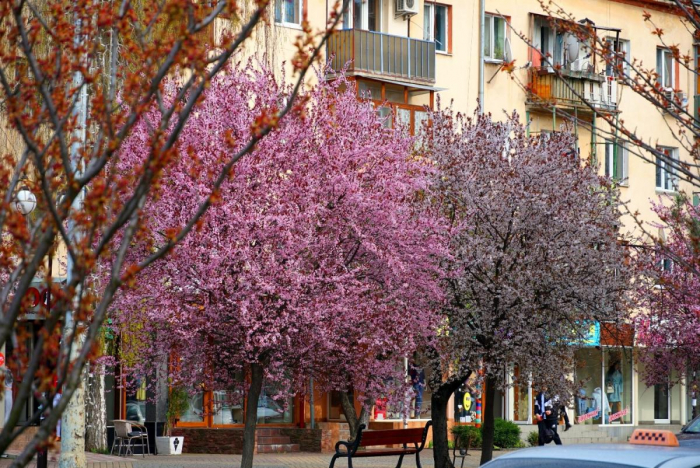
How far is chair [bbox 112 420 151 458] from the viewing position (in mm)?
28406

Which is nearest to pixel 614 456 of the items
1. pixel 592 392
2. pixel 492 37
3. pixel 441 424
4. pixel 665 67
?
pixel 441 424

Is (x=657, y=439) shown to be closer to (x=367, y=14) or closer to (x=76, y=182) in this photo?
(x=76, y=182)

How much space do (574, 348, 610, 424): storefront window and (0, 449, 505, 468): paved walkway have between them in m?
10.9

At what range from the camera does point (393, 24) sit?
34.8 m

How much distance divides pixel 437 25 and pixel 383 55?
3.85 meters

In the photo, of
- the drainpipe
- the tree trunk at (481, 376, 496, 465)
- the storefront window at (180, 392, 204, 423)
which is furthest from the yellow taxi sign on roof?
the drainpipe

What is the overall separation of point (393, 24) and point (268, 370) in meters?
17.8

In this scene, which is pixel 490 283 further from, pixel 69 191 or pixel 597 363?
pixel 597 363

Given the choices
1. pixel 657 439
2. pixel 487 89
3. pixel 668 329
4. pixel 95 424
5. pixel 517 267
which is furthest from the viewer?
pixel 487 89

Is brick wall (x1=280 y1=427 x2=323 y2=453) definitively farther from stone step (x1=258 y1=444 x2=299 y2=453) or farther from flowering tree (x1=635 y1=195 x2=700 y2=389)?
flowering tree (x1=635 y1=195 x2=700 y2=389)

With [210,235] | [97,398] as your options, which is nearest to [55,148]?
[210,235]

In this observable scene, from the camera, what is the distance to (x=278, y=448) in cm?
3222

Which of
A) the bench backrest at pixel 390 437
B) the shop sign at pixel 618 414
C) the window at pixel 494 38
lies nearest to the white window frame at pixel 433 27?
the window at pixel 494 38

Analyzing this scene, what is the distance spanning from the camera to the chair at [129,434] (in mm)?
28406
